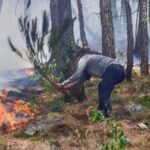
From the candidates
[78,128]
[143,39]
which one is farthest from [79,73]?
[143,39]

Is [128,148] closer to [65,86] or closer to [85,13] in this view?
[65,86]

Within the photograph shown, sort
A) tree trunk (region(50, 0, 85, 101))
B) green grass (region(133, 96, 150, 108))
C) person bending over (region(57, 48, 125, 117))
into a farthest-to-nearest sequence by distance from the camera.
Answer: tree trunk (region(50, 0, 85, 101)), green grass (region(133, 96, 150, 108)), person bending over (region(57, 48, 125, 117))

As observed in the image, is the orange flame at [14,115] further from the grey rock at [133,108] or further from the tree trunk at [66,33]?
the grey rock at [133,108]

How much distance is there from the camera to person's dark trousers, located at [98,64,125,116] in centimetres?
757

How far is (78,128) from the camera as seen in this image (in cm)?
726

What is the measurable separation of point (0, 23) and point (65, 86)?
2312 cm

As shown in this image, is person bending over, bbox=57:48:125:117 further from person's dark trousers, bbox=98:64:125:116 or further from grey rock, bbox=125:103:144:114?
grey rock, bbox=125:103:144:114

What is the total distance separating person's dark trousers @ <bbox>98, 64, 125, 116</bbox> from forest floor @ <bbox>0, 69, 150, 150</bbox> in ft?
1.00

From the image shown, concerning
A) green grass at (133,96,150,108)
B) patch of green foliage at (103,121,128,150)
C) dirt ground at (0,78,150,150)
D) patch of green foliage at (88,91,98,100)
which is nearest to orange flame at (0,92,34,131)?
dirt ground at (0,78,150,150)

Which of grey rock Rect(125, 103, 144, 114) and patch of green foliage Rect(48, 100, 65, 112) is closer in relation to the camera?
grey rock Rect(125, 103, 144, 114)

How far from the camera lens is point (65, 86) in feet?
23.3

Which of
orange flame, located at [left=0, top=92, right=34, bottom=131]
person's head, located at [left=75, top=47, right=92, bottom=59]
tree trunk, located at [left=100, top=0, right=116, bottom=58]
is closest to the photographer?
person's head, located at [left=75, top=47, right=92, bottom=59]

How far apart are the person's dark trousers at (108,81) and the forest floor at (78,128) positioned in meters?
0.30

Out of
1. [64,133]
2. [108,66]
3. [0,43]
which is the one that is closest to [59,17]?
[108,66]
